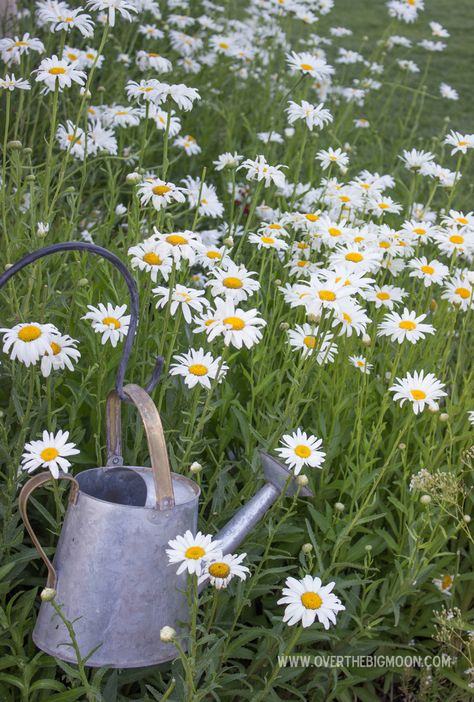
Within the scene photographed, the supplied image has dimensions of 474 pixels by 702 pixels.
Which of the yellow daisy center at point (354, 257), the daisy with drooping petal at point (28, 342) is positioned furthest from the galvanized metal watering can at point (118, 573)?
the yellow daisy center at point (354, 257)

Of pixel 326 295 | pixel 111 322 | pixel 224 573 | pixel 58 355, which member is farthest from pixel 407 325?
pixel 224 573

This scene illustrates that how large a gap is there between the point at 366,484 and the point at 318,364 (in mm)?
340

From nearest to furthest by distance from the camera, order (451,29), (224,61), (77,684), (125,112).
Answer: (77,684) < (125,112) < (224,61) < (451,29)

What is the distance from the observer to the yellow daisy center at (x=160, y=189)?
191 centimetres

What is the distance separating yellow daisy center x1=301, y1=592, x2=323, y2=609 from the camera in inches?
52.1

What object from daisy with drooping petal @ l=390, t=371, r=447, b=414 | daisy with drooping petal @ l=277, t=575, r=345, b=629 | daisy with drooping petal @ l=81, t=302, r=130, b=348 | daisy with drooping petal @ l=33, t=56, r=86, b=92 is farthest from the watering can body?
daisy with drooping petal @ l=33, t=56, r=86, b=92

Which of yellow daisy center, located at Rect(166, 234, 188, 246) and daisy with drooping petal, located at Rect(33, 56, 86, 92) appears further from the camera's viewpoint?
daisy with drooping petal, located at Rect(33, 56, 86, 92)

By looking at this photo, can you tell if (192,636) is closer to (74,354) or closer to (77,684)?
(77,684)

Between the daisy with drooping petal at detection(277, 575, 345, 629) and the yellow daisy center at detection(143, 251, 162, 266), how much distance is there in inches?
26.8

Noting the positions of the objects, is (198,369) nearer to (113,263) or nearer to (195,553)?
(113,263)

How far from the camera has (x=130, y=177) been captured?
199 centimetres

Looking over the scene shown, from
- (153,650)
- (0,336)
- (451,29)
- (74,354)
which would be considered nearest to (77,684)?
(153,650)

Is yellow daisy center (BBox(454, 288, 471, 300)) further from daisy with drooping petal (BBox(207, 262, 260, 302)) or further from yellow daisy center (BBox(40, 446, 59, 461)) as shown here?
yellow daisy center (BBox(40, 446, 59, 461))

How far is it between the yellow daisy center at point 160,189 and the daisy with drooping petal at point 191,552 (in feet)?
2.80
